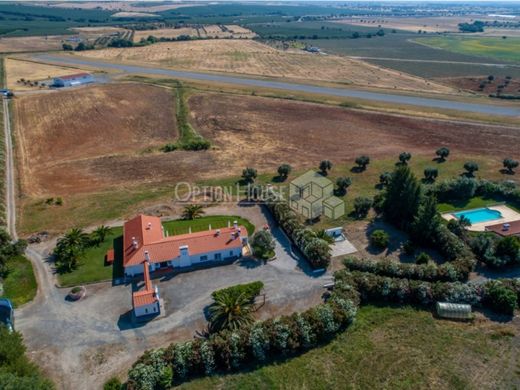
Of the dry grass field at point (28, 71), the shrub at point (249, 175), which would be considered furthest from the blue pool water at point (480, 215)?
the dry grass field at point (28, 71)

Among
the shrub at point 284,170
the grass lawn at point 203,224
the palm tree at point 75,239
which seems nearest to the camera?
the palm tree at point 75,239

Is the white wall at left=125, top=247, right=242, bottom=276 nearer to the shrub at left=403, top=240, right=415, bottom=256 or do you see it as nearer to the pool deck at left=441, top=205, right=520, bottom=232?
the shrub at left=403, top=240, right=415, bottom=256

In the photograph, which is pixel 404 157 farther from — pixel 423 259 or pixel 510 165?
pixel 423 259

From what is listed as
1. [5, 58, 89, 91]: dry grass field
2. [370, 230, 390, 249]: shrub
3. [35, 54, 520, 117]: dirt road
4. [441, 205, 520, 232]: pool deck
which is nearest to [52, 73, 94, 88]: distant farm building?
[5, 58, 89, 91]: dry grass field

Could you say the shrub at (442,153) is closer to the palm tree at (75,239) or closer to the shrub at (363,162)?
the shrub at (363,162)

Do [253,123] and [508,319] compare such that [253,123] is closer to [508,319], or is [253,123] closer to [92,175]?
[92,175]

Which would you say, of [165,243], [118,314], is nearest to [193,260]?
[165,243]
